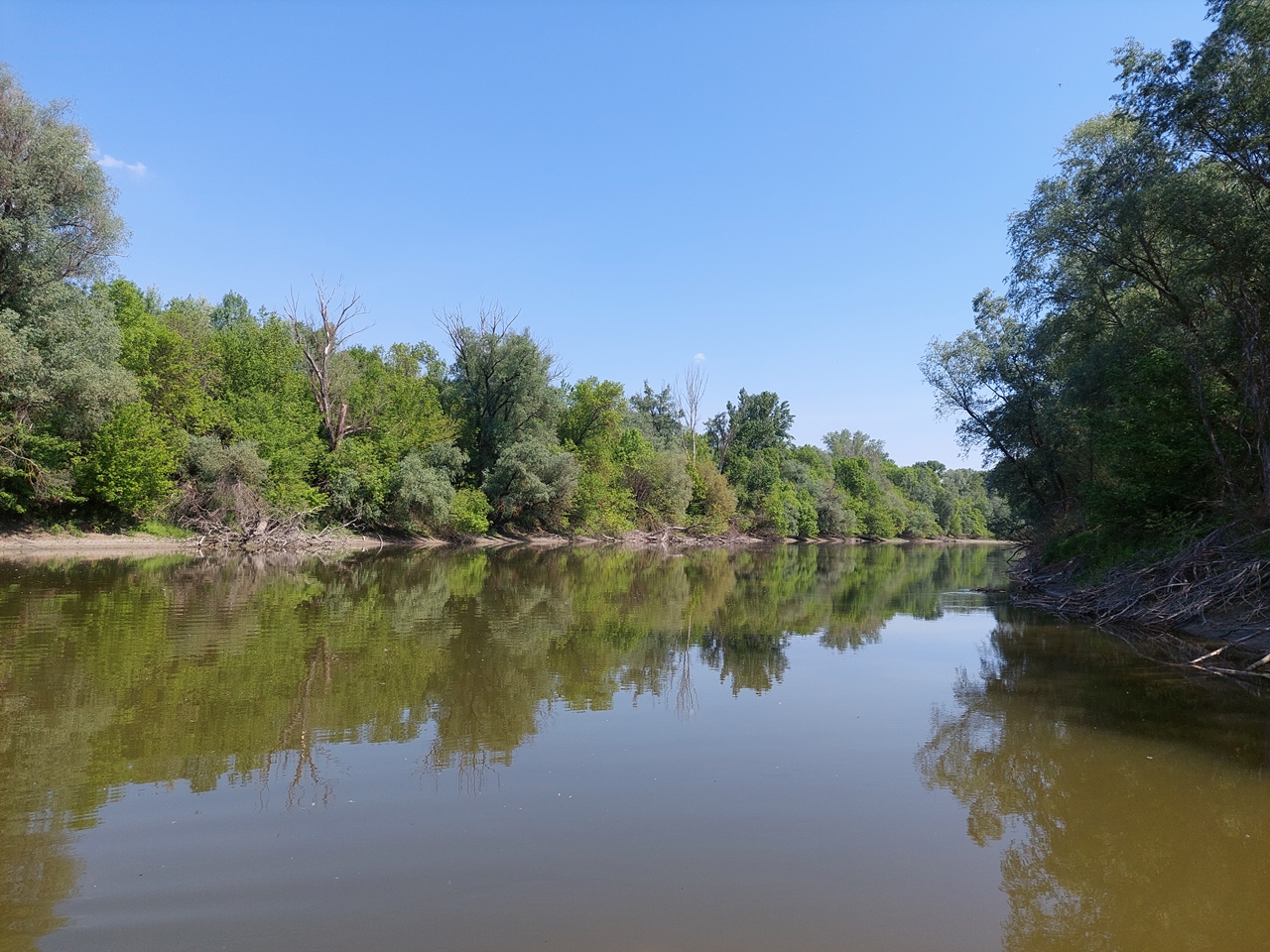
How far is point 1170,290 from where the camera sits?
60.6 feet

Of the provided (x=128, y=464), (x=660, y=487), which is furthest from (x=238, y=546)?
(x=660, y=487)

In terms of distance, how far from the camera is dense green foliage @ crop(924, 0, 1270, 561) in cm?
1451

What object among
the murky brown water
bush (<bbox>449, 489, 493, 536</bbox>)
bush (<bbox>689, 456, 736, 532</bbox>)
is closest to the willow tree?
the murky brown water

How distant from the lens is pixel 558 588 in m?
21.6

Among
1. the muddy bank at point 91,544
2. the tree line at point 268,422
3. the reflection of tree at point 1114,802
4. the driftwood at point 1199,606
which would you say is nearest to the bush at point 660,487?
the tree line at point 268,422

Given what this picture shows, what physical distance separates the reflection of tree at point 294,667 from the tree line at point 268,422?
8.32 metres

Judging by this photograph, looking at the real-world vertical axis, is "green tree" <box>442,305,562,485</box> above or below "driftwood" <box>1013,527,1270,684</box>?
above

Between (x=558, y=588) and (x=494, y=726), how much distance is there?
14.3 meters

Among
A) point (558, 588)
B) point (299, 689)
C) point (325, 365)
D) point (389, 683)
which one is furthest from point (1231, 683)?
point (325, 365)

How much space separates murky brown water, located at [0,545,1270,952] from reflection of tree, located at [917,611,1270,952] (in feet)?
0.09

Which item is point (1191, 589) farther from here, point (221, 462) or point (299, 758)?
point (221, 462)

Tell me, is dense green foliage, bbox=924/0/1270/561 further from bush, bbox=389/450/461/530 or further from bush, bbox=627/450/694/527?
bush, bbox=627/450/694/527

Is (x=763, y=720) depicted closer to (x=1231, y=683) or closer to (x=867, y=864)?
(x=867, y=864)

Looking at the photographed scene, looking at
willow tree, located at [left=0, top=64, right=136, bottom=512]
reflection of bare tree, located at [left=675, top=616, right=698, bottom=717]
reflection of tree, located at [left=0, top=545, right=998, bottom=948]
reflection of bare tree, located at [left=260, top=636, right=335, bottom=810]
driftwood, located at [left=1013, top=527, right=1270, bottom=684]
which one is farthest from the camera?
willow tree, located at [left=0, top=64, right=136, bottom=512]
